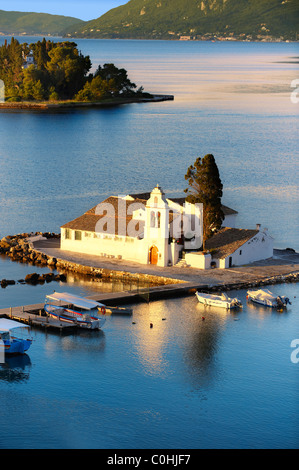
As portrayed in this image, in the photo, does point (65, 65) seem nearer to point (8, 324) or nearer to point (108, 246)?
point (108, 246)

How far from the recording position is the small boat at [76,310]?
44062mm

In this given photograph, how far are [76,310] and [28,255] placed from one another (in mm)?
12186

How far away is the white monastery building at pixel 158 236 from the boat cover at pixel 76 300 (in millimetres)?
8411

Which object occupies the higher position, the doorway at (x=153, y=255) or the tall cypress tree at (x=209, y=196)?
the tall cypress tree at (x=209, y=196)

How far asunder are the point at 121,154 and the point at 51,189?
28.6m

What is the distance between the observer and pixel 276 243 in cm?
6375

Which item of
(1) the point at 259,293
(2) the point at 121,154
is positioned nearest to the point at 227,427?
(1) the point at 259,293

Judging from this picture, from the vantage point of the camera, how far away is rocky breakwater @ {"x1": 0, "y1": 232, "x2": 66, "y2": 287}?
52812mm

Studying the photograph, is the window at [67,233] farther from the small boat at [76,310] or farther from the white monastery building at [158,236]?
the small boat at [76,310]

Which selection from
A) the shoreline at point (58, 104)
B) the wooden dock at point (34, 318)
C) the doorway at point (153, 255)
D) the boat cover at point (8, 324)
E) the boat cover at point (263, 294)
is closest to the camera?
the boat cover at point (8, 324)

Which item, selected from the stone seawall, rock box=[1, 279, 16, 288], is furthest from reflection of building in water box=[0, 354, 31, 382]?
the stone seawall

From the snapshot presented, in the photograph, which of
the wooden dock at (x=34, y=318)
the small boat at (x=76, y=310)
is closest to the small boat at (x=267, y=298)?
the small boat at (x=76, y=310)

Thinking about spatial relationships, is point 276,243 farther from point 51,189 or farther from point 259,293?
point 51,189

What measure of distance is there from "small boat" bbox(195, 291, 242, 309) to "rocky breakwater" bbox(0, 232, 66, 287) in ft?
30.4
